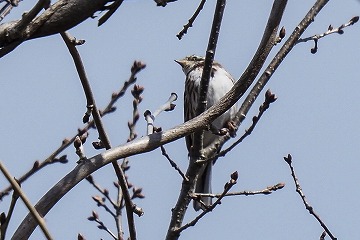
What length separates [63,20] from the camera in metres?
2.29

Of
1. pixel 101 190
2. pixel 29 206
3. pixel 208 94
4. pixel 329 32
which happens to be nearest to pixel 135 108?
pixel 101 190

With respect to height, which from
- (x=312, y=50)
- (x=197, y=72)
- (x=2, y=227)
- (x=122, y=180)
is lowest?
(x=2, y=227)

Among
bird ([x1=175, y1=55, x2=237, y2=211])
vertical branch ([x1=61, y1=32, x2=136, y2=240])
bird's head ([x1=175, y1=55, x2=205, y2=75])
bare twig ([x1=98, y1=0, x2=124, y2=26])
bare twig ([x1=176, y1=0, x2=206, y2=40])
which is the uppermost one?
bird's head ([x1=175, y1=55, x2=205, y2=75])

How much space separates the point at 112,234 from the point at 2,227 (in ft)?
8.07

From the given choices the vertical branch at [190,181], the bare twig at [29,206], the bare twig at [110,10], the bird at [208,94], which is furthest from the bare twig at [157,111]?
the bird at [208,94]

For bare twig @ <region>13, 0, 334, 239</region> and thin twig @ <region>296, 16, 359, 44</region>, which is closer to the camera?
bare twig @ <region>13, 0, 334, 239</region>

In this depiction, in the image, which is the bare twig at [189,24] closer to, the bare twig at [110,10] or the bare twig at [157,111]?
the bare twig at [157,111]

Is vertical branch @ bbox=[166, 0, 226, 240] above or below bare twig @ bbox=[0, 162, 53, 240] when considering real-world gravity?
above

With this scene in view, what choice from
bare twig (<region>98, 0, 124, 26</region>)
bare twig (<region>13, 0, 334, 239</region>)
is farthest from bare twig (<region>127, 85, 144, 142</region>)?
bare twig (<region>98, 0, 124, 26</region>)

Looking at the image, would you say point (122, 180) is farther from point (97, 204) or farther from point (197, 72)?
point (197, 72)

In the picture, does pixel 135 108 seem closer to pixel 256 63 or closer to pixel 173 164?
pixel 173 164

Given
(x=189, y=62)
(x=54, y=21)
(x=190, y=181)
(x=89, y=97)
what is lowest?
(x=54, y=21)

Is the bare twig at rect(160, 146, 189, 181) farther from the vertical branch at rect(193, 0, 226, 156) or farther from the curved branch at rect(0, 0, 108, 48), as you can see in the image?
the curved branch at rect(0, 0, 108, 48)

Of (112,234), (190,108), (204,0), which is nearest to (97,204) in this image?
(112,234)
